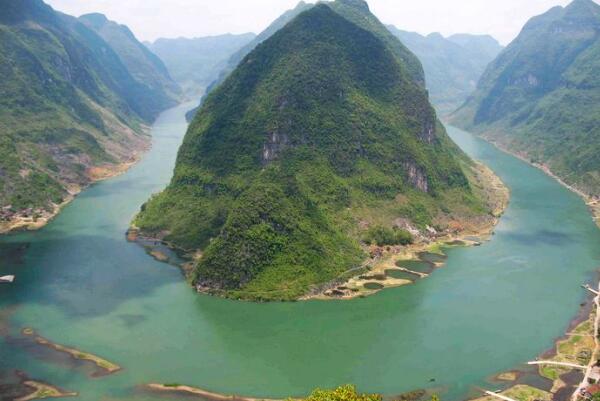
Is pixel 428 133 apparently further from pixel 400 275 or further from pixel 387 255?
pixel 400 275

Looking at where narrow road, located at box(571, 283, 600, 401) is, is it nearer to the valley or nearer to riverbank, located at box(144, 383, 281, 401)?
the valley

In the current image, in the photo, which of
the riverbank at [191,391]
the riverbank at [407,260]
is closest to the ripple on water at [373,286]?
the riverbank at [407,260]

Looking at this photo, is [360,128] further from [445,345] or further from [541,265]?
[445,345]

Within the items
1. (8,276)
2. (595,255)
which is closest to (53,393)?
(8,276)

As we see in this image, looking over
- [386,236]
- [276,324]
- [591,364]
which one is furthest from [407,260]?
[591,364]

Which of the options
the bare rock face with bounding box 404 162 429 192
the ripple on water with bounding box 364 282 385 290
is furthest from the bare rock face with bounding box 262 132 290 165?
the ripple on water with bounding box 364 282 385 290

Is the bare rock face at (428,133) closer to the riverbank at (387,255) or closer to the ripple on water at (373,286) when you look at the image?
the riverbank at (387,255)
